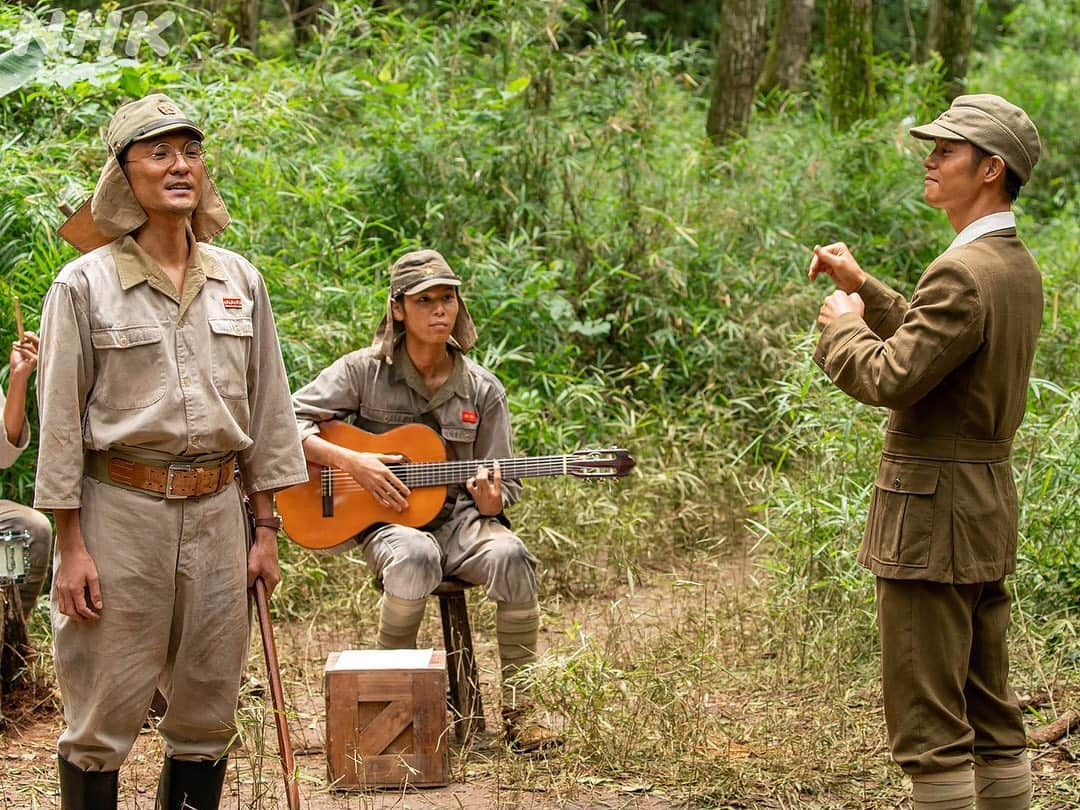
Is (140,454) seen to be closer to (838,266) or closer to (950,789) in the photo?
(838,266)

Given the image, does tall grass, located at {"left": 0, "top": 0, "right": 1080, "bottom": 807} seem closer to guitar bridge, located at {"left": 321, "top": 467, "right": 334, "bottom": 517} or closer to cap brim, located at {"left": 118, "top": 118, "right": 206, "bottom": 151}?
guitar bridge, located at {"left": 321, "top": 467, "right": 334, "bottom": 517}

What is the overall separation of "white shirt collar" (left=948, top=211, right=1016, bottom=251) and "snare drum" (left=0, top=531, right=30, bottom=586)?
3296mm

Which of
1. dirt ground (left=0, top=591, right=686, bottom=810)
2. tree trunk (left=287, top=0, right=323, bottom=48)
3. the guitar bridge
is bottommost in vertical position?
dirt ground (left=0, top=591, right=686, bottom=810)

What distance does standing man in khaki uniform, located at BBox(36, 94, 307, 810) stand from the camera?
11.2 feet

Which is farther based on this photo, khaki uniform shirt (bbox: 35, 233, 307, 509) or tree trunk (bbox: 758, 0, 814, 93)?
tree trunk (bbox: 758, 0, 814, 93)

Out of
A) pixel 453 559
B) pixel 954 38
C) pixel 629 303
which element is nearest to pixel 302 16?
pixel 954 38

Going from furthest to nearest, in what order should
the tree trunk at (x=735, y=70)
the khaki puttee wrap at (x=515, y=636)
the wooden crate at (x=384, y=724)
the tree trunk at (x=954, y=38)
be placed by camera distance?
1. the tree trunk at (x=954, y=38)
2. the tree trunk at (x=735, y=70)
3. the khaki puttee wrap at (x=515, y=636)
4. the wooden crate at (x=384, y=724)

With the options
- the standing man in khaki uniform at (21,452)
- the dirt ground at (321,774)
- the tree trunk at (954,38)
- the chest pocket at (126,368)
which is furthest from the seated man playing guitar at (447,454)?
the tree trunk at (954,38)

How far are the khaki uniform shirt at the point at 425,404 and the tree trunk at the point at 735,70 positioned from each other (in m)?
6.75

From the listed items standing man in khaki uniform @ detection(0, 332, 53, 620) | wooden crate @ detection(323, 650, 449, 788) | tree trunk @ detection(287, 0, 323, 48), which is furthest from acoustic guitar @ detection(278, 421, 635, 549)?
tree trunk @ detection(287, 0, 323, 48)

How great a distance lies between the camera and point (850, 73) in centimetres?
1084

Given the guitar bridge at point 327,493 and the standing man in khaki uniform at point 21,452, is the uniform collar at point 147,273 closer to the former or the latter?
the standing man in khaki uniform at point 21,452

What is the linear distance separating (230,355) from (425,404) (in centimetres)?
165

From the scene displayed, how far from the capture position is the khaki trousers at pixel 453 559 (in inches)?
189
